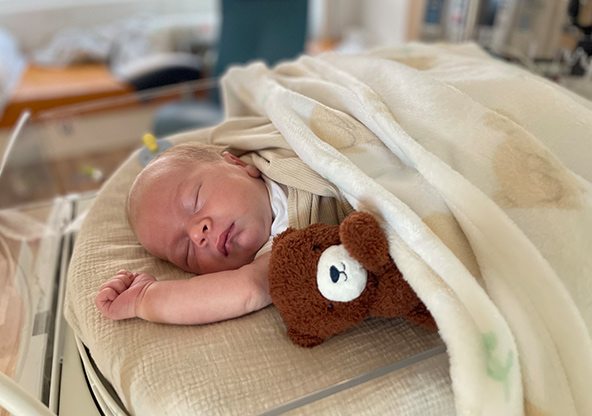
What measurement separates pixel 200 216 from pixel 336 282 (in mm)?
243

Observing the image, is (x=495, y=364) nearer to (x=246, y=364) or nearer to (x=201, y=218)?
(x=246, y=364)

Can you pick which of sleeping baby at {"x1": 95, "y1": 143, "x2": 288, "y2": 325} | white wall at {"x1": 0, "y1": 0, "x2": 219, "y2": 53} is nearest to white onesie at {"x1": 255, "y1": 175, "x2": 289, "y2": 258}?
sleeping baby at {"x1": 95, "y1": 143, "x2": 288, "y2": 325}

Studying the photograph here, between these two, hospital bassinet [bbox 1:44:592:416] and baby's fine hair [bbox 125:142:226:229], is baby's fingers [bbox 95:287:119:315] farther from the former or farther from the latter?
baby's fine hair [bbox 125:142:226:229]

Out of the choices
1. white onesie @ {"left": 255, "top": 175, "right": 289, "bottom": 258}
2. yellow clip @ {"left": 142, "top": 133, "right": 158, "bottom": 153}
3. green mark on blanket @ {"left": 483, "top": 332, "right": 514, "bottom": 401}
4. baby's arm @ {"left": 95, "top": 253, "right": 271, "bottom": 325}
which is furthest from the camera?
yellow clip @ {"left": 142, "top": 133, "right": 158, "bottom": 153}

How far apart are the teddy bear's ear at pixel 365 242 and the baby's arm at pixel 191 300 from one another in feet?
0.50

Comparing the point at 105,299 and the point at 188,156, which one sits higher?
the point at 188,156

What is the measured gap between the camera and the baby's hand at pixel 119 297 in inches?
22.0

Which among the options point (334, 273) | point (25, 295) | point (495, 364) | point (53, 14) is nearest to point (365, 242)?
point (334, 273)

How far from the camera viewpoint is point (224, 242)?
646 millimetres

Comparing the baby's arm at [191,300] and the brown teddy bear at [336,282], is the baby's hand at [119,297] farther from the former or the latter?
the brown teddy bear at [336,282]

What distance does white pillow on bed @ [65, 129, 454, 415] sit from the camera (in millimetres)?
471

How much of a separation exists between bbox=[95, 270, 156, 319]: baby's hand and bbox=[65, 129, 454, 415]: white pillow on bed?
15 mm

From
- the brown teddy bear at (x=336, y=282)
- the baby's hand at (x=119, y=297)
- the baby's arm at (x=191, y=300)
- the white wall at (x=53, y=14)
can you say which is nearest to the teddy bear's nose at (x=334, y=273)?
the brown teddy bear at (x=336, y=282)

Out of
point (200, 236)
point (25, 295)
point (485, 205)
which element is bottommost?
point (25, 295)
